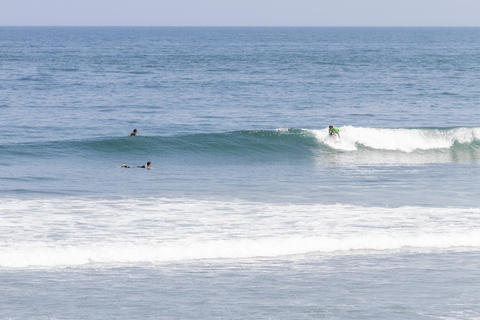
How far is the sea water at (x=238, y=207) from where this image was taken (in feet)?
40.6

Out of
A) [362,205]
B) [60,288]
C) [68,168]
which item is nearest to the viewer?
[60,288]

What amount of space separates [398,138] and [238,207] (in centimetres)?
1568

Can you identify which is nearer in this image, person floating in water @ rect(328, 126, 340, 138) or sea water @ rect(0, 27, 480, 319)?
sea water @ rect(0, 27, 480, 319)

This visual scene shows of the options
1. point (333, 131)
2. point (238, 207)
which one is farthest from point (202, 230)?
point (333, 131)

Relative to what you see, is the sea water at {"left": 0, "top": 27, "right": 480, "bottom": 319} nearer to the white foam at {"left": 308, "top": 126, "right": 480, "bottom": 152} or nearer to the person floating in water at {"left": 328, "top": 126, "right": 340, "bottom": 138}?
the white foam at {"left": 308, "top": 126, "right": 480, "bottom": 152}

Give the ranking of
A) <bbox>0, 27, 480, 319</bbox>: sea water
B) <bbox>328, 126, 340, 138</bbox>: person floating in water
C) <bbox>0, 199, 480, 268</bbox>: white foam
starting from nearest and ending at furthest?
<bbox>0, 27, 480, 319</bbox>: sea water
<bbox>0, 199, 480, 268</bbox>: white foam
<bbox>328, 126, 340, 138</bbox>: person floating in water

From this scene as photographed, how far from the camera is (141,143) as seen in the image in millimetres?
31656

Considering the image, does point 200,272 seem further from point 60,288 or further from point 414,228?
point 414,228

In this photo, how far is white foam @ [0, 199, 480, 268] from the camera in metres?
15.1

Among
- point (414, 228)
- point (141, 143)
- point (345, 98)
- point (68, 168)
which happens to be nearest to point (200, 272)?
point (414, 228)

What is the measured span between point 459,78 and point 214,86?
23.3 metres

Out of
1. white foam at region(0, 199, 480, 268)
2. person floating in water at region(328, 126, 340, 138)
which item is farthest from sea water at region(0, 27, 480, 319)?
person floating in water at region(328, 126, 340, 138)

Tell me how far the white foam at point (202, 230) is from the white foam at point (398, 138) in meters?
13.1

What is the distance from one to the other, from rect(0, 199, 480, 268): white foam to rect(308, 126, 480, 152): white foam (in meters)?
13.1
